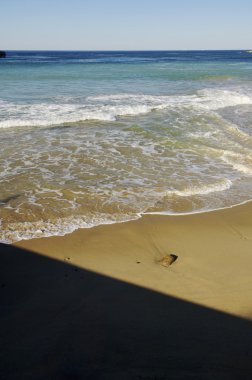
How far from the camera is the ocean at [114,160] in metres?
7.12

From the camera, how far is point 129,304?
4348mm

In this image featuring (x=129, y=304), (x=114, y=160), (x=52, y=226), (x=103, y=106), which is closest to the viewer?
(x=129, y=304)

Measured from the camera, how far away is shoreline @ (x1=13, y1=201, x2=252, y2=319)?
15.2 feet

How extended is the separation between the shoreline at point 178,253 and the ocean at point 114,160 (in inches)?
14.3

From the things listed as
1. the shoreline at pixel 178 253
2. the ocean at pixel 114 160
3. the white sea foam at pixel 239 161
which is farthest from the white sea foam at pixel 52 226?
the white sea foam at pixel 239 161

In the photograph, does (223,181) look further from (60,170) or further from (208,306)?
(208,306)

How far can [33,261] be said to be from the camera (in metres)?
5.28

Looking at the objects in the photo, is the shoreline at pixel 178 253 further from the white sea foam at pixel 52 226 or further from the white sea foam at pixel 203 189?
the white sea foam at pixel 203 189

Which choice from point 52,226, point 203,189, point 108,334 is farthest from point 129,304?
point 203,189

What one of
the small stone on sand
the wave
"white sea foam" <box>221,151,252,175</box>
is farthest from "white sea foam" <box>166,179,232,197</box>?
the wave

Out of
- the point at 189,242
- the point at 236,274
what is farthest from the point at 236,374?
the point at 189,242

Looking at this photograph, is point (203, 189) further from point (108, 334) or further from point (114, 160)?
point (108, 334)

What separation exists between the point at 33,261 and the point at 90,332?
1.76m

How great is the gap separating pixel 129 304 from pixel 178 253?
4.83 ft
